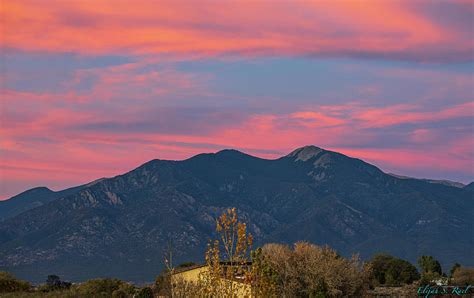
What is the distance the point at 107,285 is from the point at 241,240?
5989cm

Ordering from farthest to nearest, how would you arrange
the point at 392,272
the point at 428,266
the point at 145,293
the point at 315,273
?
the point at 428,266 → the point at 392,272 → the point at 145,293 → the point at 315,273

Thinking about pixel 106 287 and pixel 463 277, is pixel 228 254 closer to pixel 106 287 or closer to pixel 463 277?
pixel 106 287

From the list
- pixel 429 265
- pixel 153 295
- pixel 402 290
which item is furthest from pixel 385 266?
pixel 153 295

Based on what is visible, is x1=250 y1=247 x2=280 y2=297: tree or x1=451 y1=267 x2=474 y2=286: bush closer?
x1=250 y1=247 x2=280 y2=297: tree

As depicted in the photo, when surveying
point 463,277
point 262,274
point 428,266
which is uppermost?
point 262,274

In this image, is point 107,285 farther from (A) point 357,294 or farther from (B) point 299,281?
(A) point 357,294

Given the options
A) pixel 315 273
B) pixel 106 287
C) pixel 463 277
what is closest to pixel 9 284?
pixel 106 287

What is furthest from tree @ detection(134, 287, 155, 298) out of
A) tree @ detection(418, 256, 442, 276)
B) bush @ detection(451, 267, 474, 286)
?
tree @ detection(418, 256, 442, 276)

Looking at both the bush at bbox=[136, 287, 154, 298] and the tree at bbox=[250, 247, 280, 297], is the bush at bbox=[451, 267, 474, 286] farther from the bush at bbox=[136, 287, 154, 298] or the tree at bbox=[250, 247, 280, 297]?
the tree at bbox=[250, 247, 280, 297]

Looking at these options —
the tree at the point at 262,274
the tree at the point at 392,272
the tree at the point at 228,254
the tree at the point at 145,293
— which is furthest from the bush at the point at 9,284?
the tree at the point at 392,272

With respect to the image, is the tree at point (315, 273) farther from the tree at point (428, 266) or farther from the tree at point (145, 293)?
the tree at point (428, 266)

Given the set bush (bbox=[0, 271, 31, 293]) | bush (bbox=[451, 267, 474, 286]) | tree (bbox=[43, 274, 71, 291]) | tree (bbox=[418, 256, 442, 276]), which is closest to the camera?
bush (bbox=[0, 271, 31, 293])

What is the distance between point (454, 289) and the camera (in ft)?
276

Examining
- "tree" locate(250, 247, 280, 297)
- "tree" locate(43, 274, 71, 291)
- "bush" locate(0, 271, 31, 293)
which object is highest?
"tree" locate(250, 247, 280, 297)
